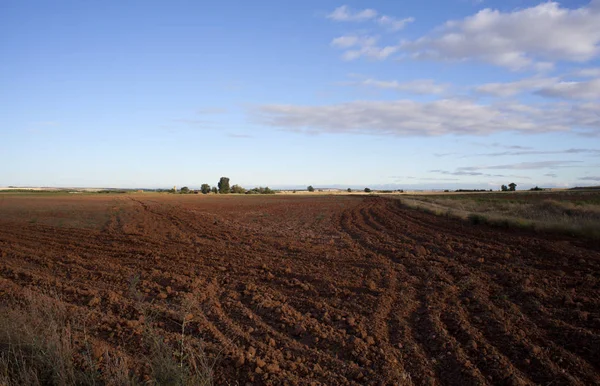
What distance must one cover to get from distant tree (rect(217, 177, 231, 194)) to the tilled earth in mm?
101632

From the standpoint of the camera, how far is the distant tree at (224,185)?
381 ft

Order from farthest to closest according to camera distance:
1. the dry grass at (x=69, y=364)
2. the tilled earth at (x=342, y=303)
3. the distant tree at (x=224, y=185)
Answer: the distant tree at (x=224, y=185) → the tilled earth at (x=342, y=303) → the dry grass at (x=69, y=364)

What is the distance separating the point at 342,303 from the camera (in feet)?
25.3

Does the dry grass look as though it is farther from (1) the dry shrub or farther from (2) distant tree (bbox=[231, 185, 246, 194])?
(2) distant tree (bbox=[231, 185, 246, 194])

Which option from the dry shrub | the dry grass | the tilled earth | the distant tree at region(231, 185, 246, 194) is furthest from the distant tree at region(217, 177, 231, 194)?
the dry grass

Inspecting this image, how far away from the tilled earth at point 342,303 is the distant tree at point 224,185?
102 meters

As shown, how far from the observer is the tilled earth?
5078mm

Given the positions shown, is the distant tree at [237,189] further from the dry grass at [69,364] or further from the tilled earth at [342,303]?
the dry grass at [69,364]

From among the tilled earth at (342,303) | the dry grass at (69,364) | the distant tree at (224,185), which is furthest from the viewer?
the distant tree at (224,185)

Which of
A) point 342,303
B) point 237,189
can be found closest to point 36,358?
point 342,303

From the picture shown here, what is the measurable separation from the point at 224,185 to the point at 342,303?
11488 centimetres

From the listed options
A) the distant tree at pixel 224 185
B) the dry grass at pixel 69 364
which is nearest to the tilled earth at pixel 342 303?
the dry grass at pixel 69 364

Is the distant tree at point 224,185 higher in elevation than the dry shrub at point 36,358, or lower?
higher

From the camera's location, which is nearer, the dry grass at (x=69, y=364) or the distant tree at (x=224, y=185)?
the dry grass at (x=69, y=364)
